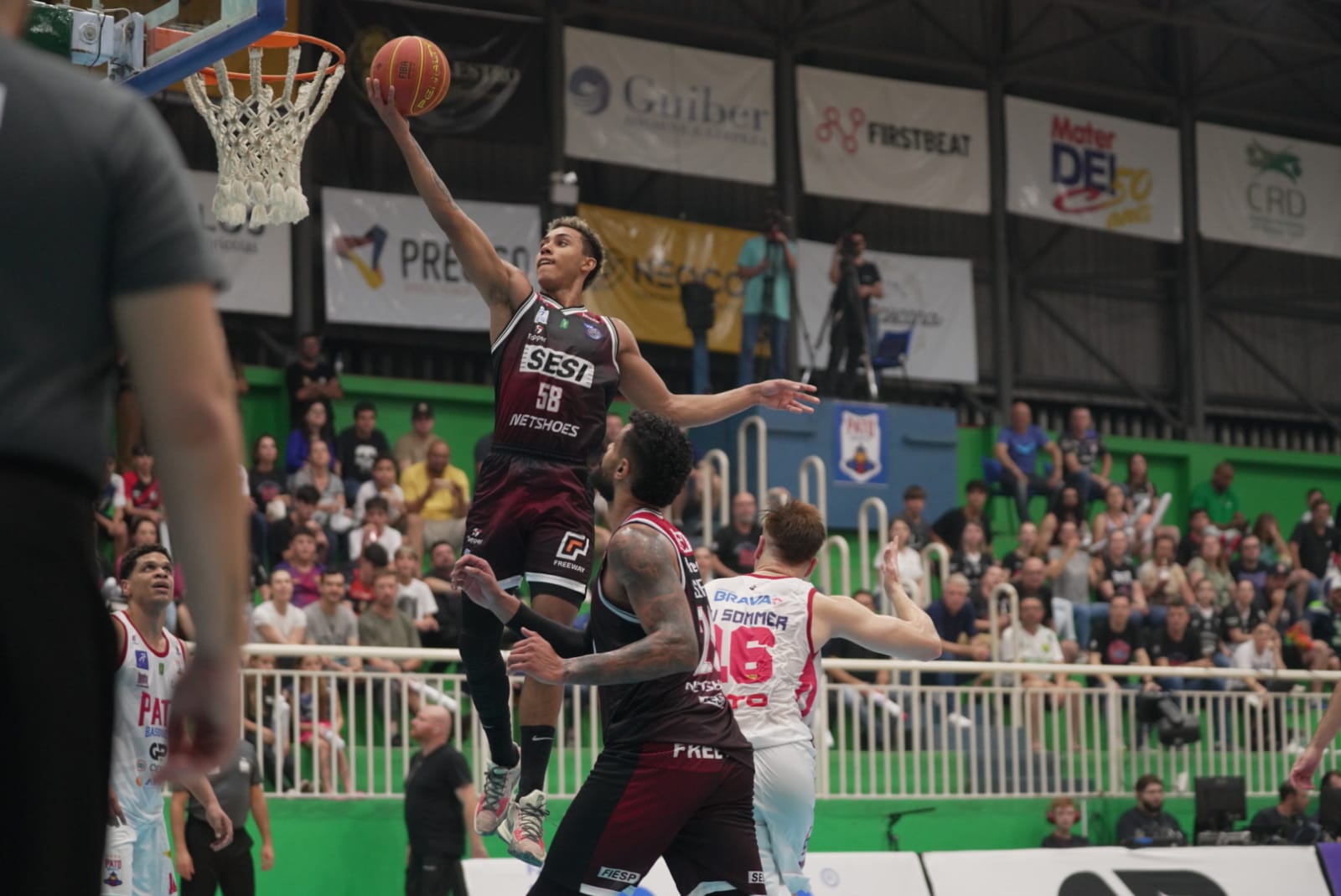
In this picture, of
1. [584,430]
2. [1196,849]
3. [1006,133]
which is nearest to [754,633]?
[584,430]

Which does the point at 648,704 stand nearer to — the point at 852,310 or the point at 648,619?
the point at 648,619

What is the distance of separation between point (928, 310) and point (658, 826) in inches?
721

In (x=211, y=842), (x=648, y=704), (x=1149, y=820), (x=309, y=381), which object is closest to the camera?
(x=648, y=704)

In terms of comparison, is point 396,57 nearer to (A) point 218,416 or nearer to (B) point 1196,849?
(A) point 218,416

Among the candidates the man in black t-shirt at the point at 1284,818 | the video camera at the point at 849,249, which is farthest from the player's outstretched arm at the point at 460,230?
the video camera at the point at 849,249

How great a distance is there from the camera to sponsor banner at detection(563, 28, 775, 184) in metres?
21.7

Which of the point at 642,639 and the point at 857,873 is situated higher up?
the point at 642,639

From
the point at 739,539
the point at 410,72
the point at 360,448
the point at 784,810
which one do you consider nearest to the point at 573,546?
the point at 784,810

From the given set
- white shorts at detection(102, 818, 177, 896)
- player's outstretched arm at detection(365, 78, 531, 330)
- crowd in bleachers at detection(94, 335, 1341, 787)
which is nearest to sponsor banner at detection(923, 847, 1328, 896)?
crowd in bleachers at detection(94, 335, 1341, 787)

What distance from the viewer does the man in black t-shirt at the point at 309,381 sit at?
17.8 meters

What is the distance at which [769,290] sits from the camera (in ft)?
64.1

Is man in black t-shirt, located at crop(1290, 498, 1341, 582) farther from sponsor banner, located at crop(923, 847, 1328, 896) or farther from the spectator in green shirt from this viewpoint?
sponsor banner, located at crop(923, 847, 1328, 896)

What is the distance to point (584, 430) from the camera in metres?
6.91

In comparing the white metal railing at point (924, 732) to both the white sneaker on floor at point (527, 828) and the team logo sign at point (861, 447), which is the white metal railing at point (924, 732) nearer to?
the team logo sign at point (861, 447)
